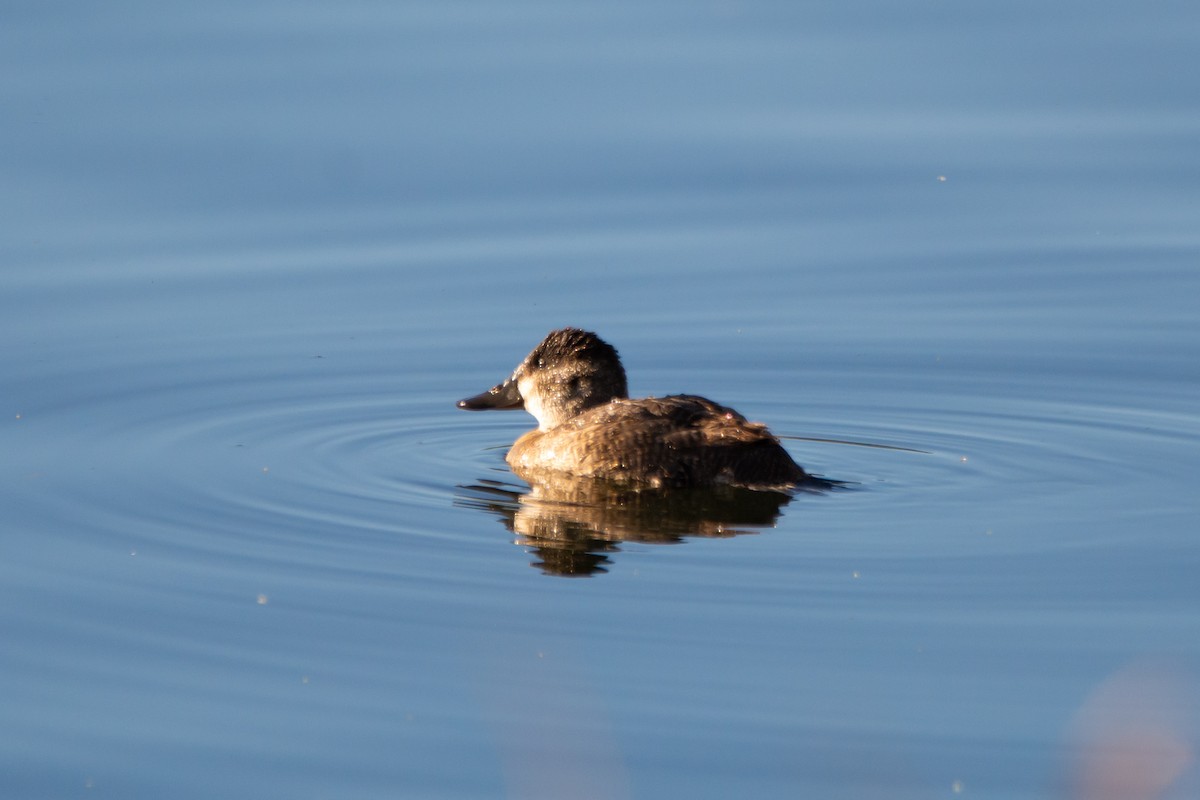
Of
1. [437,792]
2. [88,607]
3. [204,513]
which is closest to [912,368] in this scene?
[204,513]

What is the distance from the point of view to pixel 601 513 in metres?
9.80

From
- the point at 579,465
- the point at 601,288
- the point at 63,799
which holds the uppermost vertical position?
the point at 601,288

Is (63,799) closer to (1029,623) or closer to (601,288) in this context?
(1029,623)

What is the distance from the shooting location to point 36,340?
1290 centimetres

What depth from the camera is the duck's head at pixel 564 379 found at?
11352 millimetres

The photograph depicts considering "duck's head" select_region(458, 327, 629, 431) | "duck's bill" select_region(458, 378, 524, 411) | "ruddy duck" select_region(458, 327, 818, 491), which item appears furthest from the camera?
"duck's bill" select_region(458, 378, 524, 411)

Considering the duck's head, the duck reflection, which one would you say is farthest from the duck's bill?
the duck reflection

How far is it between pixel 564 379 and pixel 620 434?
116cm

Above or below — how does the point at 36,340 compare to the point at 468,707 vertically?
above

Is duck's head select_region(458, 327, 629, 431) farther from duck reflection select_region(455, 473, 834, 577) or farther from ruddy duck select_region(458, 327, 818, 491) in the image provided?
duck reflection select_region(455, 473, 834, 577)

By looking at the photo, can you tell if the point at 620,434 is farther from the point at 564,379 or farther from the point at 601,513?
the point at 564,379

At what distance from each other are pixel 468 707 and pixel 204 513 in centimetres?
298

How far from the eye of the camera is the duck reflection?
9.09 m

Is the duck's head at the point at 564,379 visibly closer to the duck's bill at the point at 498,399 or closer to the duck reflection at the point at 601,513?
the duck's bill at the point at 498,399
